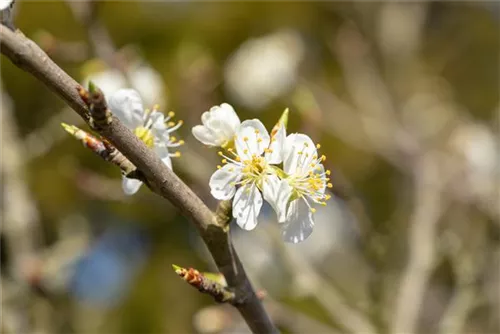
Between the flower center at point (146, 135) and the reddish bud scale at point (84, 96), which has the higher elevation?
the flower center at point (146, 135)

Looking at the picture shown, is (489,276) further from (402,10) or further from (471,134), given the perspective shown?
(402,10)

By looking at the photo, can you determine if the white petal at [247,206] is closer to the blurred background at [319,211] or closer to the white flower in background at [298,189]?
the white flower in background at [298,189]

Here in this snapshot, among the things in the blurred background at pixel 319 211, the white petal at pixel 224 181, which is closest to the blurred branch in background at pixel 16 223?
the blurred background at pixel 319 211

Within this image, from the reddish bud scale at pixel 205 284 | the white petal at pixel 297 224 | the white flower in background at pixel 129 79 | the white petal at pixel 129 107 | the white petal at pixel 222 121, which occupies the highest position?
the white flower in background at pixel 129 79

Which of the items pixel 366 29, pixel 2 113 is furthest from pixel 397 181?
pixel 2 113

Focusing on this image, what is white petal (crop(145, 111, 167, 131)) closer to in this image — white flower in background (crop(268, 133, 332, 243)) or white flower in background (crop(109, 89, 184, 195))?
white flower in background (crop(109, 89, 184, 195))

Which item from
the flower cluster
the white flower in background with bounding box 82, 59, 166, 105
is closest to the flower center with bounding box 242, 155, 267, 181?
the flower cluster
